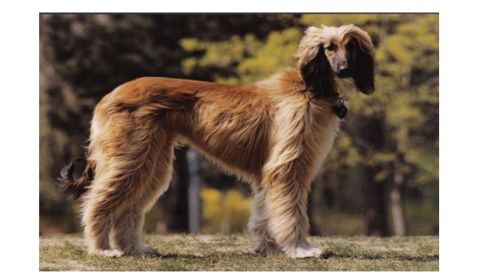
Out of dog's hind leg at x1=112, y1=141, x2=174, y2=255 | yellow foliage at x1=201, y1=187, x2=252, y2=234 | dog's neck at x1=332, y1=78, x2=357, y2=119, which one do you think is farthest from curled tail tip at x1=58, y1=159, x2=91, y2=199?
yellow foliage at x1=201, y1=187, x2=252, y2=234

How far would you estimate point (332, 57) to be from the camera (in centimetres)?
570

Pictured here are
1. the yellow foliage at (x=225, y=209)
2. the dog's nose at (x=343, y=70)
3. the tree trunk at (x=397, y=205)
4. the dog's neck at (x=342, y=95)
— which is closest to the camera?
the dog's nose at (x=343, y=70)

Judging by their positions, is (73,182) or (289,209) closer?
(289,209)

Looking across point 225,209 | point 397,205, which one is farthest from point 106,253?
point 225,209

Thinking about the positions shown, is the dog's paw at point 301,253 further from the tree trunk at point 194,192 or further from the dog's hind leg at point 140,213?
the tree trunk at point 194,192

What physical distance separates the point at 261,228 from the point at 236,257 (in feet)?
0.96

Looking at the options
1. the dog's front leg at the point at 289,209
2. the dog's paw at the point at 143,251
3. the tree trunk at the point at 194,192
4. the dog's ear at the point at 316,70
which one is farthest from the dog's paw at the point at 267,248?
the tree trunk at the point at 194,192

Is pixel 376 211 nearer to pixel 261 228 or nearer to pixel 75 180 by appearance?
pixel 261 228

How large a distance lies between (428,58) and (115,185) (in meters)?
5.73

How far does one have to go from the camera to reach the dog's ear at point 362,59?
5.73 metres

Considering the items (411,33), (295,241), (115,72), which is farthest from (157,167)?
(411,33)

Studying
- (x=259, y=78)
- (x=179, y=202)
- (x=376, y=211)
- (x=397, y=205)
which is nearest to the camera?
(x=259, y=78)

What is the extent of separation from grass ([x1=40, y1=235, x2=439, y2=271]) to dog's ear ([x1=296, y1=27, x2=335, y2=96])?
126 cm

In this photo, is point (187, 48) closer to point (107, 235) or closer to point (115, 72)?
point (115, 72)
